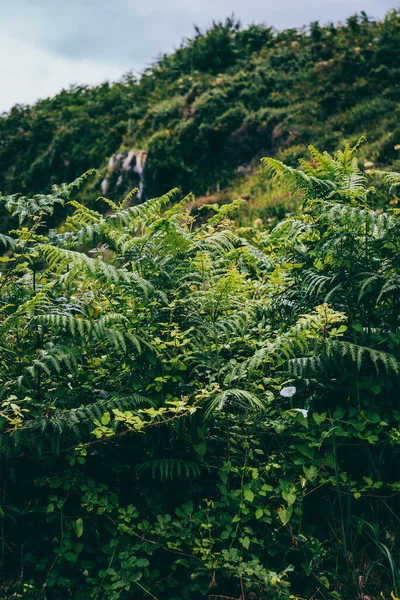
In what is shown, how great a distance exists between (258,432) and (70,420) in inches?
36.3

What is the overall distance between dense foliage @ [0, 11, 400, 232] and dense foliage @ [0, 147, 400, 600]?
7.46m

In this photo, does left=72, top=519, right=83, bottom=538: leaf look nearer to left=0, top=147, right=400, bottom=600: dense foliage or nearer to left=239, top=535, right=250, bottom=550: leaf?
left=0, top=147, right=400, bottom=600: dense foliage

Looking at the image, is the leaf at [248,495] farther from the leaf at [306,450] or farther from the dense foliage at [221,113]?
the dense foliage at [221,113]

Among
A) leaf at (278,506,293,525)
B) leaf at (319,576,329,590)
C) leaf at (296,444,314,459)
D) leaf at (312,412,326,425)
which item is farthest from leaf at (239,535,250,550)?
leaf at (312,412,326,425)

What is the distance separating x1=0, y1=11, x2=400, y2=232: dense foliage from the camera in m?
12.7

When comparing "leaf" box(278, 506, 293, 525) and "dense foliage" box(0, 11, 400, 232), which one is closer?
"leaf" box(278, 506, 293, 525)

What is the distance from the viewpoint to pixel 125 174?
48.7ft

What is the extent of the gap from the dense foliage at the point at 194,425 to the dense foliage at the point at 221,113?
7.46 m

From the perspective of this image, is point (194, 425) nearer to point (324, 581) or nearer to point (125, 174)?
point (324, 581)

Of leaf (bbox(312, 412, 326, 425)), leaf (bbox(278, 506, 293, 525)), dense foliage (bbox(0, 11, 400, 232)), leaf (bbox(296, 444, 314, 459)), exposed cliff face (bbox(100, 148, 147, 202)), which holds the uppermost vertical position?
dense foliage (bbox(0, 11, 400, 232))

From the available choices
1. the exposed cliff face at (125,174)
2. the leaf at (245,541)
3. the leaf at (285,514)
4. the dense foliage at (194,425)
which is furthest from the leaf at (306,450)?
the exposed cliff face at (125,174)

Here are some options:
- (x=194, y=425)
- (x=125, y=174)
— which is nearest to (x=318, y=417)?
(x=194, y=425)

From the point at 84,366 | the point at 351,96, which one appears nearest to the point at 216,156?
the point at 351,96

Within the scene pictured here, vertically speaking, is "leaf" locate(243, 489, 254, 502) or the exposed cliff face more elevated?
the exposed cliff face
